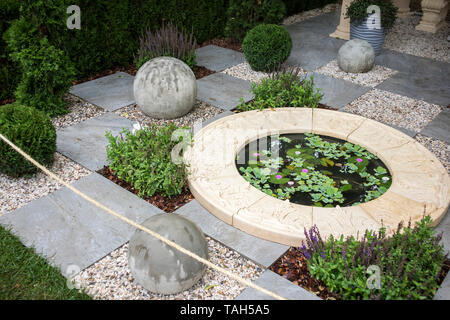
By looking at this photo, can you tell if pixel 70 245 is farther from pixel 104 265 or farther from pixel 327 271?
pixel 327 271

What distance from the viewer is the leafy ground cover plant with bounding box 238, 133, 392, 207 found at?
4.49m

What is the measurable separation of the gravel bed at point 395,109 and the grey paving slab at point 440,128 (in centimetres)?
7

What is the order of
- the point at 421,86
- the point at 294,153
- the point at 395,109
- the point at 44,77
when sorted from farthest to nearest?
the point at 421,86 < the point at 395,109 < the point at 44,77 < the point at 294,153

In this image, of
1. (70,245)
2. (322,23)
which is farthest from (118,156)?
(322,23)

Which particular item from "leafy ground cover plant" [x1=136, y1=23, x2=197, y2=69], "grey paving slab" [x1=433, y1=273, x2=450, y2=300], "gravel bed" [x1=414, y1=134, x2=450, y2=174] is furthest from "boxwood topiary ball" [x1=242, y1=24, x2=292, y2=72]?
"grey paving slab" [x1=433, y1=273, x2=450, y2=300]

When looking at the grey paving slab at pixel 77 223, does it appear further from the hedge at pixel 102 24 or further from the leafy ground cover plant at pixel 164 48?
the leafy ground cover plant at pixel 164 48

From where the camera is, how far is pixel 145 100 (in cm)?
593

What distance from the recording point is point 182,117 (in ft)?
20.5

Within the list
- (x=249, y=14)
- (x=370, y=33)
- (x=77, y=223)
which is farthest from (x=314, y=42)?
(x=77, y=223)

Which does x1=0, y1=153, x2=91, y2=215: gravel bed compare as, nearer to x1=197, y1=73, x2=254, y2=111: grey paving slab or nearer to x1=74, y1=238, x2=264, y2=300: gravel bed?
x1=74, y1=238, x2=264, y2=300: gravel bed

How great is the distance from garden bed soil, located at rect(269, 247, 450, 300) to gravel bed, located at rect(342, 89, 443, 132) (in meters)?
3.09

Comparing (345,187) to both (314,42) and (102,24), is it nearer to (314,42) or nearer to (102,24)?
(102,24)

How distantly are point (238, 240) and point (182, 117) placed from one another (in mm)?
2808
